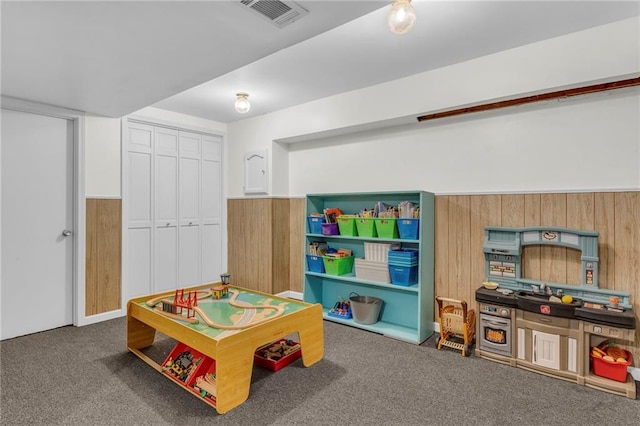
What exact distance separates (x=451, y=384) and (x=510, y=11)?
2520 millimetres

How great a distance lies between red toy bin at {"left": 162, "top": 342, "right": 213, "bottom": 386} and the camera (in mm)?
2256

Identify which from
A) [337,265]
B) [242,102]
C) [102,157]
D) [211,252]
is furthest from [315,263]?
[102,157]

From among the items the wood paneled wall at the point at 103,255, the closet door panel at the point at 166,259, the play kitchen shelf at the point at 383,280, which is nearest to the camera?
the play kitchen shelf at the point at 383,280

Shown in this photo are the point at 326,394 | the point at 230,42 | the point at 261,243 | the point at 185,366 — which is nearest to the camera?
the point at 230,42

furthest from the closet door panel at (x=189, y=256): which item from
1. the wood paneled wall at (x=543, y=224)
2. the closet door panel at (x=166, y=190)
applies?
the wood paneled wall at (x=543, y=224)

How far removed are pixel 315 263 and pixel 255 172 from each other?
60.5 inches

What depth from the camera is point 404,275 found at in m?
3.26

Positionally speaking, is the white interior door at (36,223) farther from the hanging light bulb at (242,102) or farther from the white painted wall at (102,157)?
the hanging light bulb at (242,102)

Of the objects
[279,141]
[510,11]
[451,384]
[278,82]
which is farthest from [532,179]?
[279,141]

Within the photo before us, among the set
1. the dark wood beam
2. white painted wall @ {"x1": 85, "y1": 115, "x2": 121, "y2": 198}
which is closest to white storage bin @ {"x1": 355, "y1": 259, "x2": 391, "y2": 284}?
the dark wood beam

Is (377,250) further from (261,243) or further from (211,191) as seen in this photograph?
(211,191)

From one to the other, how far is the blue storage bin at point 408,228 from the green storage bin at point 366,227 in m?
0.31

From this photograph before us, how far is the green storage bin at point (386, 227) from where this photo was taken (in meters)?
3.40

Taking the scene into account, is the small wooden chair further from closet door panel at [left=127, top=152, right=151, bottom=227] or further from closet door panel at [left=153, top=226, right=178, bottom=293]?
closet door panel at [left=127, top=152, right=151, bottom=227]
